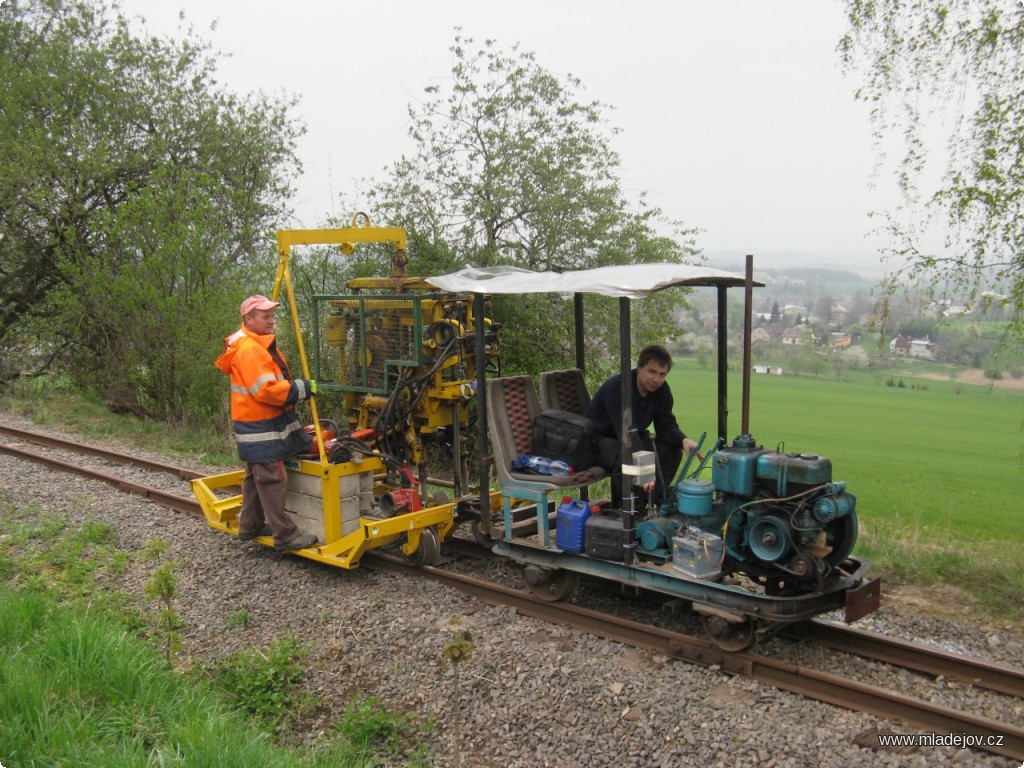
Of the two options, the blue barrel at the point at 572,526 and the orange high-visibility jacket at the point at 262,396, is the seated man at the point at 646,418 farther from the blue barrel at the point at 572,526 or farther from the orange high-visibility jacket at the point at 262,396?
the orange high-visibility jacket at the point at 262,396

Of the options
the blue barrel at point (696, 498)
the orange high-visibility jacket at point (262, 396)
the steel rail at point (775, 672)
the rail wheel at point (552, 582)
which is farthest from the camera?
the orange high-visibility jacket at point (262, 396)

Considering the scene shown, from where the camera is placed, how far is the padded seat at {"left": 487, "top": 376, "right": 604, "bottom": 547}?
19.7 ft

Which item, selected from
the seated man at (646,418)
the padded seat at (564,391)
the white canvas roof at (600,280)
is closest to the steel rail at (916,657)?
the seated man at (646,418)

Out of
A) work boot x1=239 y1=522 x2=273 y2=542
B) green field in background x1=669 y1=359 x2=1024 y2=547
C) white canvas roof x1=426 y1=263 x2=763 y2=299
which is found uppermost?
white canvas roof x1=426 y1=263 x2=763 y2=299

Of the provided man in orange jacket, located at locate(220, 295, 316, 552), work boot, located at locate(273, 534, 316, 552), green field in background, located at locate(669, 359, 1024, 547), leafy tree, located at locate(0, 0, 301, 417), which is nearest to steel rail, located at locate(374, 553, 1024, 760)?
work boot, located at locate(273, 534, 316, 552)

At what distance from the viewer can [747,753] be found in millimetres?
4082

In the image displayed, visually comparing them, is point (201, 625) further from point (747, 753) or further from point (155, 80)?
point (155, 80)

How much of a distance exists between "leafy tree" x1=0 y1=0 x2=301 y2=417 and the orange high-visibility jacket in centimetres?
781

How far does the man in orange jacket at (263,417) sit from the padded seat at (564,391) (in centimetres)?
195

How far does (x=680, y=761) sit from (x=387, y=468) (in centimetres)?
435

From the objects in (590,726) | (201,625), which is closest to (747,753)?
(590,726)

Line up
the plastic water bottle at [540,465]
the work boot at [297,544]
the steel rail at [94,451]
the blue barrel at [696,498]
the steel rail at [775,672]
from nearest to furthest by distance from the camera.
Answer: the steel rail at [775,672], the blue barrel at [696,498], the plastic water bottle at [540,465], the work boot at [297,544], the steel rail at [94,451]

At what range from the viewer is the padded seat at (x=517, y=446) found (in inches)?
237

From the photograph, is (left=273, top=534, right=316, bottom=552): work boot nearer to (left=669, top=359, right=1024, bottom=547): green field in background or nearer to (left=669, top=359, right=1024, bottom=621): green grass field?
(left=669, top=359, right=1024, bottom=621): green grass field
